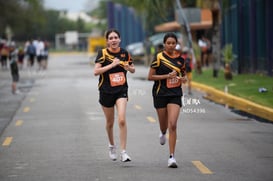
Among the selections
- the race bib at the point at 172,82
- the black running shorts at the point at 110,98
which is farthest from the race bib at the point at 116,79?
the race bib at the point at 172,82

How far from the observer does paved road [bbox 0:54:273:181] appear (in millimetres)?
11469

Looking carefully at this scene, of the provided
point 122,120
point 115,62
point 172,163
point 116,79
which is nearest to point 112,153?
point 122,120

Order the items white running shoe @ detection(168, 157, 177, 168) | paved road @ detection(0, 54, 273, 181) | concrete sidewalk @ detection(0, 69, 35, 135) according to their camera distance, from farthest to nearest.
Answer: concrete sidewalk @ detection(0, 69, 35, 135) < white running shoe @ detection(168, 157, 177, 168) < paved road @ detection(0, 54, 273, 181)

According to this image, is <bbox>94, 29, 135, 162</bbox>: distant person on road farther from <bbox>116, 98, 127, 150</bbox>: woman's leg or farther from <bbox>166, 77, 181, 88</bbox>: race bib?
<bbox>166, 77, 181, 88</bbox>: race bib

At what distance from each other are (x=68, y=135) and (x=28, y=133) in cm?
103

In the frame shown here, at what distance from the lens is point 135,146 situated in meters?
14.6

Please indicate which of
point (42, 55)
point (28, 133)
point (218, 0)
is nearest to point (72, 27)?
point (42, 55)

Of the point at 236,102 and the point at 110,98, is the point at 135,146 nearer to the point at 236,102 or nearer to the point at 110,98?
the point at 110,98

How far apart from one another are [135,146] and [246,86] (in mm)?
13891

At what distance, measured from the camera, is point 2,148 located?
48.4 feet

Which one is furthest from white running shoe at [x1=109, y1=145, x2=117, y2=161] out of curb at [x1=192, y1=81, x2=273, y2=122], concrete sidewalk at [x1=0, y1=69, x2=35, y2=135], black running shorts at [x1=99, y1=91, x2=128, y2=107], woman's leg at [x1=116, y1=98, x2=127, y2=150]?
curb at [x1=192, y1=81, x2=273, y2=122]

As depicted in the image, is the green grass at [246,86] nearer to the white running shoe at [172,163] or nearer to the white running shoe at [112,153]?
the white running shoe at [112,153]

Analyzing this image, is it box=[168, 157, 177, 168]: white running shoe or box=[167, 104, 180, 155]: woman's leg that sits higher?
box=[167, 104, 180, 155]: woman's leg

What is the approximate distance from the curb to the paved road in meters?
0.49
